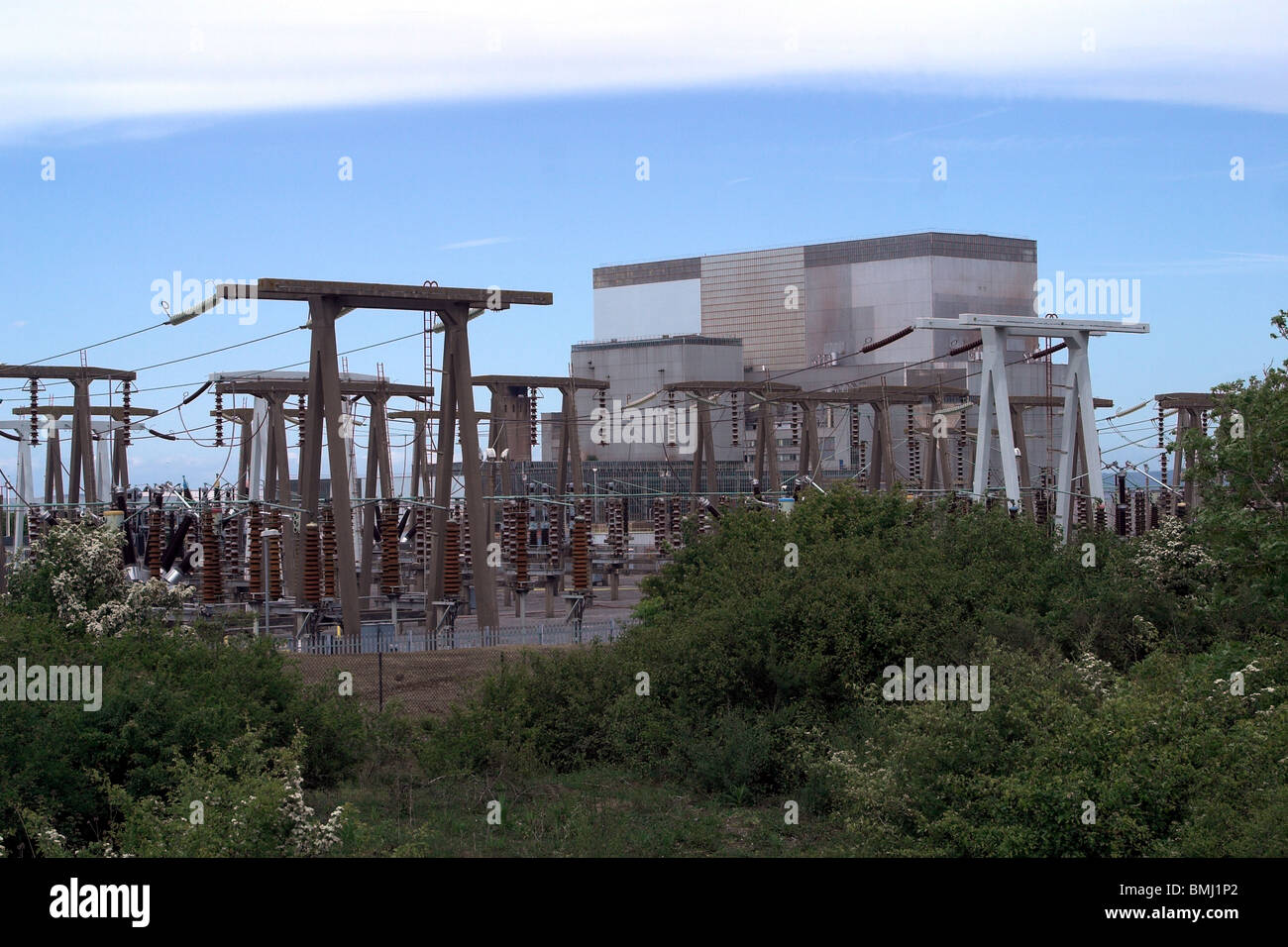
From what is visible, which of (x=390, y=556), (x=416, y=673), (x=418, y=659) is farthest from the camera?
(x=390, y=556)

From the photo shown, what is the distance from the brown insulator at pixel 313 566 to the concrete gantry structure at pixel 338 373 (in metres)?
0.37

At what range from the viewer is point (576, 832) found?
14.1 meters

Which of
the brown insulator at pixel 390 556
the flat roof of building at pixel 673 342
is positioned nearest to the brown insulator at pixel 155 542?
the brown insulator at pixel 390 556

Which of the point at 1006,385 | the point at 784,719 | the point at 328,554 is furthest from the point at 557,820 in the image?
the point at 328,554

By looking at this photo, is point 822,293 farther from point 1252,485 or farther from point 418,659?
point 1252,485

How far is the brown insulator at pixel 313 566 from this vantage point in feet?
87.5

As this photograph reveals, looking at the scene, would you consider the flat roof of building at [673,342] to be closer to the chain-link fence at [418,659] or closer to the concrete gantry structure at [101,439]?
the concrete gantry structure at [101,439]

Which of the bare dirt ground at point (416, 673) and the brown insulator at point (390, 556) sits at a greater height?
the brown insulator at point (390, 556)

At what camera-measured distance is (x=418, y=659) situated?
25469 mm

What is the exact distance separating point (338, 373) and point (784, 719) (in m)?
12.2

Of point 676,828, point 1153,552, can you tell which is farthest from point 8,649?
point 1153,552

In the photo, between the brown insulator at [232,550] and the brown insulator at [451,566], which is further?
the brown insulator at [232,550]

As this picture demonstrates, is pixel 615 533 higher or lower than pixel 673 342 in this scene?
lower
